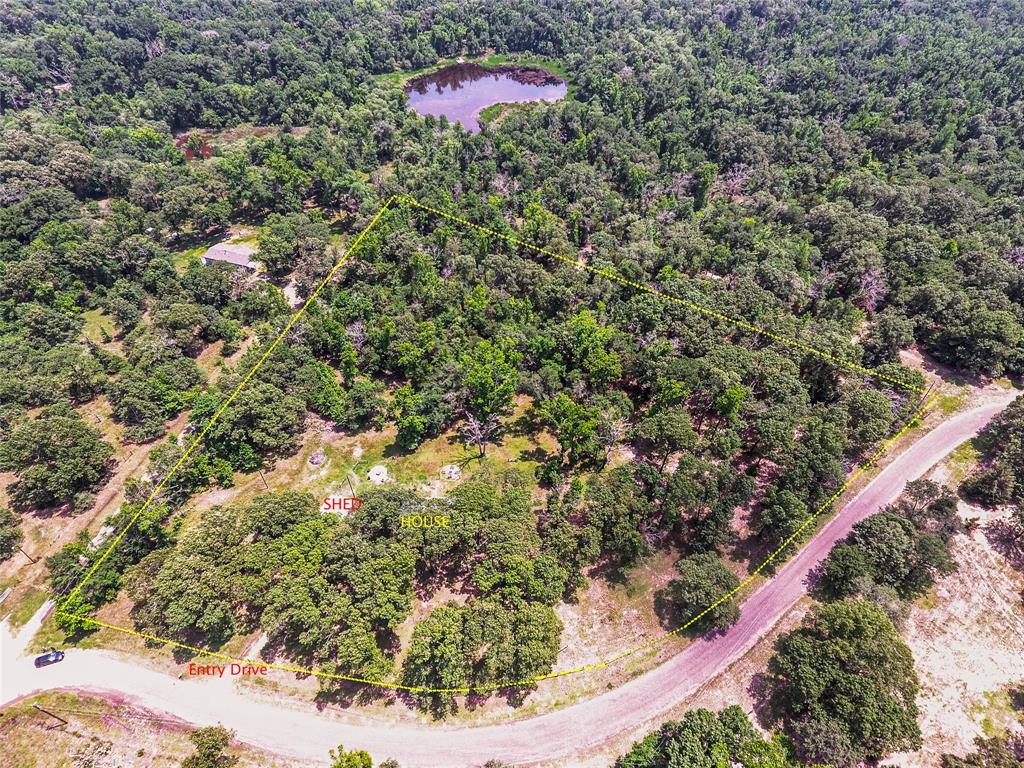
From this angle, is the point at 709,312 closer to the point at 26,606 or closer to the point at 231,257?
the point at 231,257

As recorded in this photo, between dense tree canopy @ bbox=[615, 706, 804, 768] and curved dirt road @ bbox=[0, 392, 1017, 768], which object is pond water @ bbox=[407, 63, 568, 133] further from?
dense tree canopy @ bbox=[615, 706, 804, 768]

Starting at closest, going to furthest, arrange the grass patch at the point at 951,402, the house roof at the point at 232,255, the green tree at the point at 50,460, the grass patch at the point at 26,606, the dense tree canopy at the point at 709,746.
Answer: the dense tree canopy at the point at 709,746, the grass patch at the point at 26,606, the green tree at the point at 50,460, the grass patch at the point at 951,402, the house roof at the point at 232,255

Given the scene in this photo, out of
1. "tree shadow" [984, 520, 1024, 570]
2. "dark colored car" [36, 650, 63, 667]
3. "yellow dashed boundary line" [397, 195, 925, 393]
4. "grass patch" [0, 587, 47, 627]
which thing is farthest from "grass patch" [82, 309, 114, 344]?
"tree shadow" [984, 520, 1024, 570]

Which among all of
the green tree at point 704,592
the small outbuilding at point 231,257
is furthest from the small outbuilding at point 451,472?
the small outbuilding at point 231,257

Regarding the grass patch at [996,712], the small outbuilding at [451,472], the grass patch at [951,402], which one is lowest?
the grass patch at [996,712]

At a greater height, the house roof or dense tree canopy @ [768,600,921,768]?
the house roof

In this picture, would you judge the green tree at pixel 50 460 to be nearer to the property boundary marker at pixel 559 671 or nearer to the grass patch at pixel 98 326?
the property boundary marker at pixel 559 671
